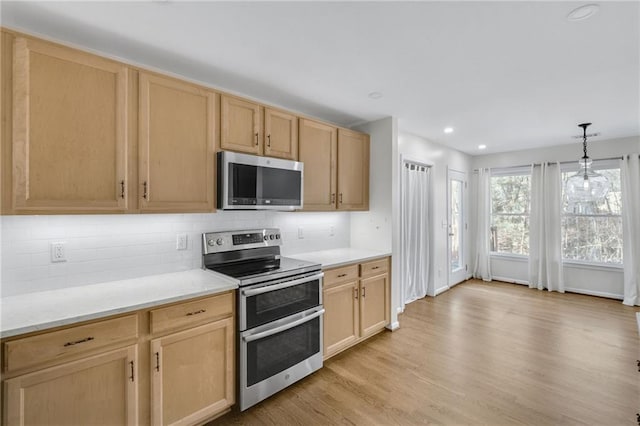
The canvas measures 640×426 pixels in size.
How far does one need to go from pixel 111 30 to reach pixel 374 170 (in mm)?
2679

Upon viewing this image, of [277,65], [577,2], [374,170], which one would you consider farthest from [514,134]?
[277,65]

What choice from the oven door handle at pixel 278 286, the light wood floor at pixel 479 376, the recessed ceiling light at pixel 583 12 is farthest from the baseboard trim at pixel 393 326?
the recessed ceiling light at pixel 583 12

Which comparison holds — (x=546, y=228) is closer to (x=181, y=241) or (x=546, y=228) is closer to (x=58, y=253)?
(x=181, y=241)

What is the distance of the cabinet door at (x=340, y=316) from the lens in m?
2.76

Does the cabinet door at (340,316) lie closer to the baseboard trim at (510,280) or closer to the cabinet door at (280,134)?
the cabinet door at (280,134)

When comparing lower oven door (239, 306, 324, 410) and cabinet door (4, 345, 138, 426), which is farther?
lower oven door (239, 306, 324, 410)

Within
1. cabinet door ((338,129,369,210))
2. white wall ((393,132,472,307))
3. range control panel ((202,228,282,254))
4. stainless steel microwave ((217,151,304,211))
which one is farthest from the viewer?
white wall ((393,132,472,307))

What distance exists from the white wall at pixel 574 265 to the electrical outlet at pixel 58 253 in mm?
6394

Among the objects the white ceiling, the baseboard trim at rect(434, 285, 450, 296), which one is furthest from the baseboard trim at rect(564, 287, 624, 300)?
the white ceiling

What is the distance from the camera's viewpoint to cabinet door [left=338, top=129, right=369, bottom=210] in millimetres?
3268

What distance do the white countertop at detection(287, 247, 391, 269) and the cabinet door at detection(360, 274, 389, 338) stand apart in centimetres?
24

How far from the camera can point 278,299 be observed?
2287 mm

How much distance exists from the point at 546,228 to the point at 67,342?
628 cm

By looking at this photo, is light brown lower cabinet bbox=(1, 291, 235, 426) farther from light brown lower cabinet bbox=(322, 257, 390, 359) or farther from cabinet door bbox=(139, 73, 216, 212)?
light brown lower cabinet bbox=(322, 257, 390, 359)
